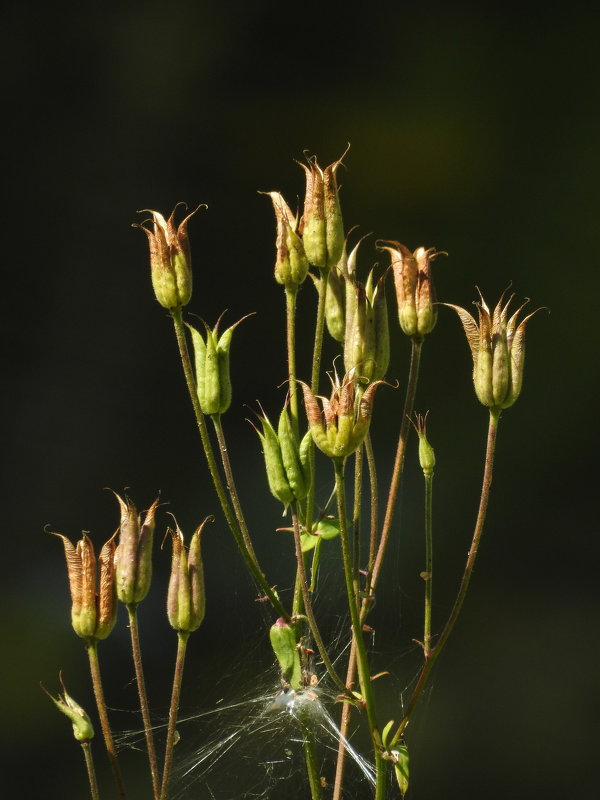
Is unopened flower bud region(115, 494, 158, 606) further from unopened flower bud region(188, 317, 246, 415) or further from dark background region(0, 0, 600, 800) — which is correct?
dark background region(0, 0, 600, 800)

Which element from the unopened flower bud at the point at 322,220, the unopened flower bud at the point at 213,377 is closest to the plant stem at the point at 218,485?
the unopened flower bud at the point at 213,377

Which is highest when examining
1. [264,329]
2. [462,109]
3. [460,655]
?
[462,109]

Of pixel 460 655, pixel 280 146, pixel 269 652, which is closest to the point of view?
pixel 269 652

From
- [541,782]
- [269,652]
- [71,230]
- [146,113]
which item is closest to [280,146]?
[146,113]

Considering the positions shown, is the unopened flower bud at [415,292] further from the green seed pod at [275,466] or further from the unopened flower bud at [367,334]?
the green seed pod at [275,466]

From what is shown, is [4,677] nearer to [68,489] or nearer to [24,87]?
[68,489]

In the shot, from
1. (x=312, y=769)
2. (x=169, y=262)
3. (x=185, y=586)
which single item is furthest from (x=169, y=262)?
(x=312, y=769)

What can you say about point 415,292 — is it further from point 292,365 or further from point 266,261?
point 266,261
